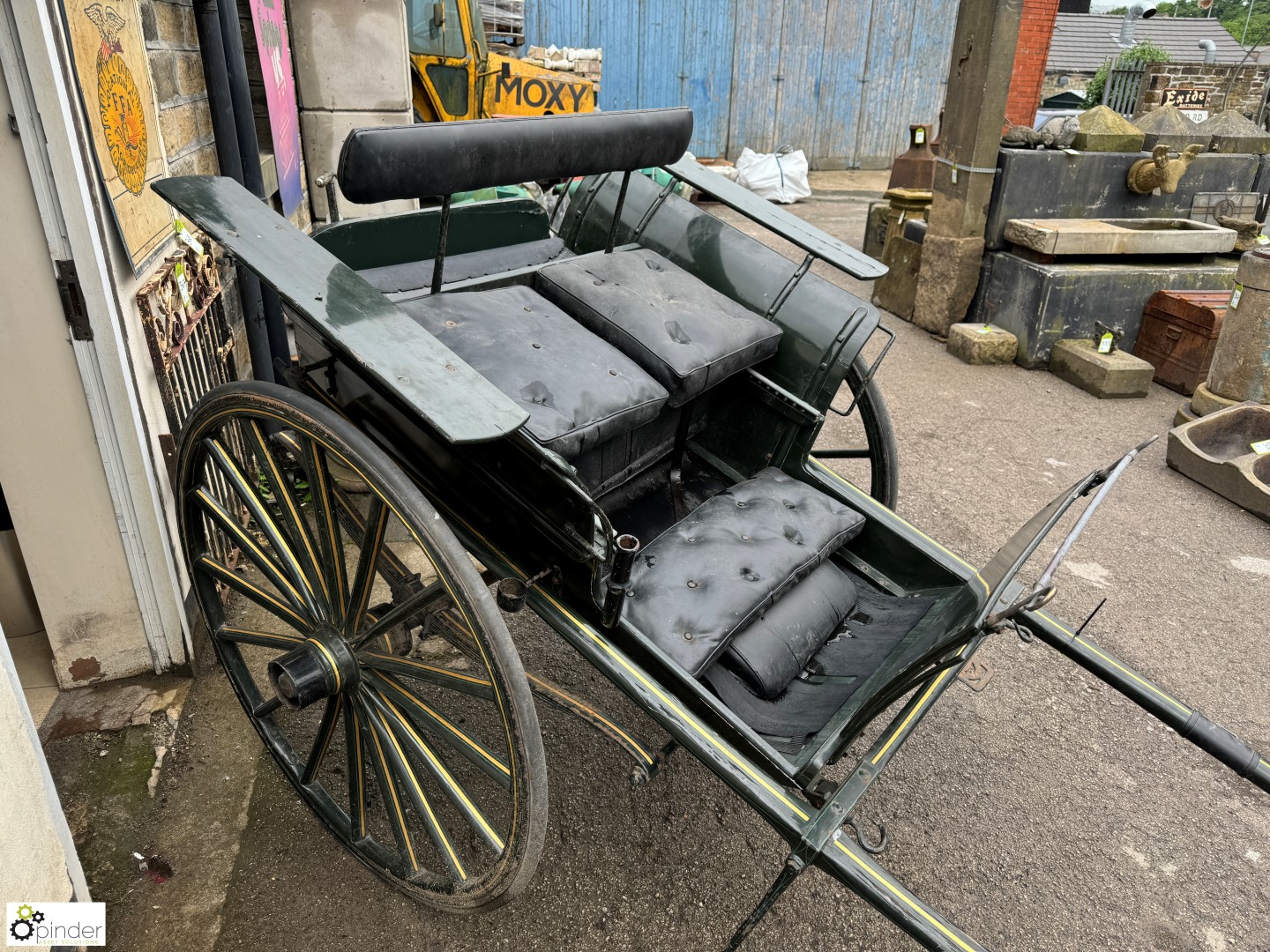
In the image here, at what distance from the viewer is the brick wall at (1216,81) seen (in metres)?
14.0

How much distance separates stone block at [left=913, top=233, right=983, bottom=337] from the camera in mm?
6230

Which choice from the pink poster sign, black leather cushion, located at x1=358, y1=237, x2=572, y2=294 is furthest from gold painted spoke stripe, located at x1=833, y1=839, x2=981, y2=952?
the pink poster sign

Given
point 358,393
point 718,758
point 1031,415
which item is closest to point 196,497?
point 358,393

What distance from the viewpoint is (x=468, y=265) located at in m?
2.78

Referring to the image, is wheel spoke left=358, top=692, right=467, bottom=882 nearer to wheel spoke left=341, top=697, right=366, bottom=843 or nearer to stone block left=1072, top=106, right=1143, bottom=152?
wheel spoke left=341, top=697, right=366, bottom=843

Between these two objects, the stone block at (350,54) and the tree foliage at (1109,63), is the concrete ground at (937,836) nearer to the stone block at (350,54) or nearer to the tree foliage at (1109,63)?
the stone block at (350,54)

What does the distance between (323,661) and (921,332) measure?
5.92 meters

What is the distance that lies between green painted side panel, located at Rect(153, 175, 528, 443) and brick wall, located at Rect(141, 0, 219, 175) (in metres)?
1.10

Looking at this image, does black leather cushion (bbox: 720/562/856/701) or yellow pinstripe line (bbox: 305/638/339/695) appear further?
black leather cushion (bbox: 720/562/856/701)

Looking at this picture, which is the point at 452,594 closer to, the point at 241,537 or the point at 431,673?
the point at 431,673

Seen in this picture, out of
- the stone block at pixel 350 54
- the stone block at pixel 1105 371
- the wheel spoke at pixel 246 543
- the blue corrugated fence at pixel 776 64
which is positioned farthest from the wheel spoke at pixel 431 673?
the blue corrugated fence at pixel 776 64

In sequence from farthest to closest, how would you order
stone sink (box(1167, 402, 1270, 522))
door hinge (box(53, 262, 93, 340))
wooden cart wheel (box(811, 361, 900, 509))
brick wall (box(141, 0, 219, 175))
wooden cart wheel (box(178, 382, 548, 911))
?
stone sink (box(1167, 402, 1270, 522)), wooden cart wheel (box(811, 361, 900, 509)), brick wall (box(141, 0, 219, 175)), door hinge (box(53, 262, 93, 340)), wooden cart wheel (box(178, 382, 548, 911))

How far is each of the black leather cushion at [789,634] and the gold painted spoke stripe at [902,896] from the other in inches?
23.0

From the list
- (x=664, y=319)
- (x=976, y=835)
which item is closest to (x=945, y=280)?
(x=664, y=319)
